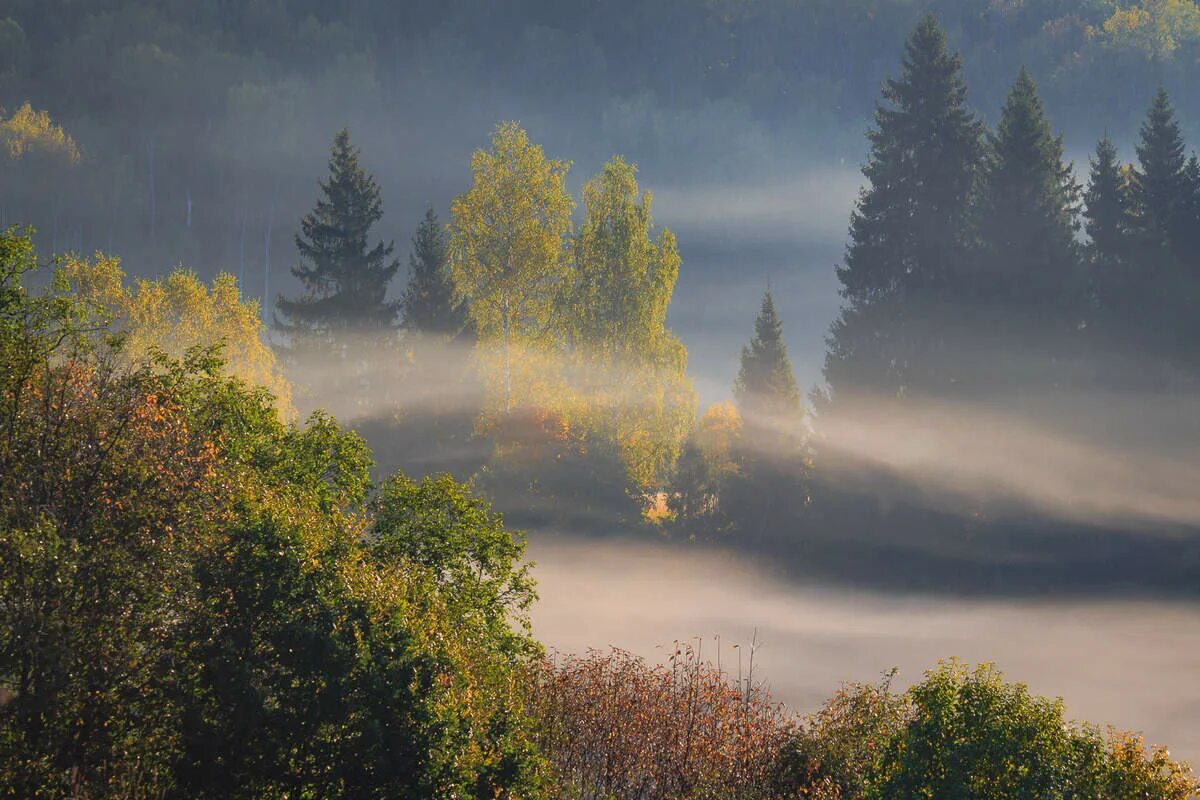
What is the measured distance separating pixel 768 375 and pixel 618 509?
87.5 feet

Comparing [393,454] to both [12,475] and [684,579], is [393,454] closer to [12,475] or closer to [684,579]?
[684,579]

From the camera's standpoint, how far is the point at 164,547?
86.7 feet

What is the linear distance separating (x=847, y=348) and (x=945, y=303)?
8540 mm

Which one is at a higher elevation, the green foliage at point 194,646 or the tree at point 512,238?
the tree at point 512,238

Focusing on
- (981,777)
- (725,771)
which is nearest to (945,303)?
(725,771)

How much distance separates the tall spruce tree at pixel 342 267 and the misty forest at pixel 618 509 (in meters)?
0.27

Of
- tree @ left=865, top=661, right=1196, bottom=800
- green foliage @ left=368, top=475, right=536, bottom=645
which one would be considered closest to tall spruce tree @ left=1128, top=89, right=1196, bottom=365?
green foliage @ left=368, top=475, right=536, bottom=645

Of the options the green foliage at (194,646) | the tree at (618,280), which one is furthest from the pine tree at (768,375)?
the green foliage at (194,646)

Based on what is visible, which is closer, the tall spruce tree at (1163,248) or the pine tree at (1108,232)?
the tall spruce tree at (1163,248)

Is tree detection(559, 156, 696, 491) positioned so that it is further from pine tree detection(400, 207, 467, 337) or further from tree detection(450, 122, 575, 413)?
pine tree detection(400, 207, 467, 337)

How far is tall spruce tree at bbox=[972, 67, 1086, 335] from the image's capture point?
289 feet

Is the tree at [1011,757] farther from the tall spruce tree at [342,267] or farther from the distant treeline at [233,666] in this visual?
the tall spruce tree at [342,267]

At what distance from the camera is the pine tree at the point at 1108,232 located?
287ft

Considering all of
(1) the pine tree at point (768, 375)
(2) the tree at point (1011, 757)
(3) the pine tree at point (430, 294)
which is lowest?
(2) the tree at point (1011, 757)
